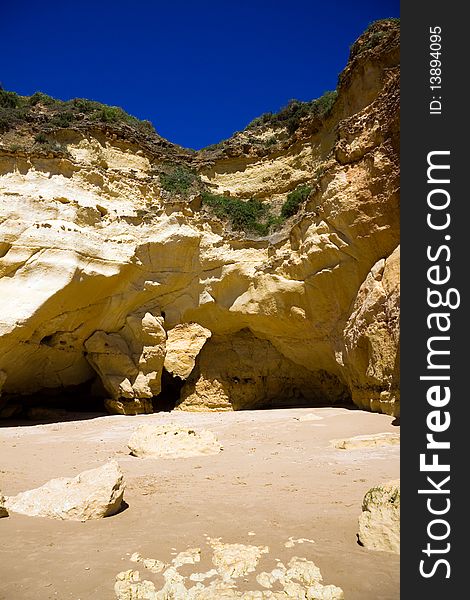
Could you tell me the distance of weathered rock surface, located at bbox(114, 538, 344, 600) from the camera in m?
2.19

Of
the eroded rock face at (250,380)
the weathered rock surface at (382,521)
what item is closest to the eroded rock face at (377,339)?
the eroded rock face at (250,380)

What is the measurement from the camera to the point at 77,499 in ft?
11.6

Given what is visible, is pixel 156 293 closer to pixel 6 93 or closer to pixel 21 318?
pixel 21 318

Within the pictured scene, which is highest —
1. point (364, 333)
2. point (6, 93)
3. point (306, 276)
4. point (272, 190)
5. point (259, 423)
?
point (6, 93)

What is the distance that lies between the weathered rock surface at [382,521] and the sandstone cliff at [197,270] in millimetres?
6631

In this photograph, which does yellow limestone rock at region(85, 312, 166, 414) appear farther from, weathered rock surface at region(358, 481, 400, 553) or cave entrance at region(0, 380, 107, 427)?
weathered rock surface at region(358, 481, 400, 553)

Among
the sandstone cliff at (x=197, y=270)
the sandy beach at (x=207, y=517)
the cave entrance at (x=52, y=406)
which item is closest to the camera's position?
the sandy beach at (x=207, y=517)

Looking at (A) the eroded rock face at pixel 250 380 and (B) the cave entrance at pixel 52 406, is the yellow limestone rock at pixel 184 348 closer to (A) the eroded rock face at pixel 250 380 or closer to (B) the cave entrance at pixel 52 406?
(A) the eroded rock face at pixel 250 380

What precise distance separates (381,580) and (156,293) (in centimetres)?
1240

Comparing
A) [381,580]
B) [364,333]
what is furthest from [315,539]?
[364,333]

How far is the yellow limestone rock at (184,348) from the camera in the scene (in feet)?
53.2

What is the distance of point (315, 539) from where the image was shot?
287 cm

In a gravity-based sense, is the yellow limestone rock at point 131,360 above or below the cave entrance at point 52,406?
above

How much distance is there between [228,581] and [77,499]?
1.74 metres
